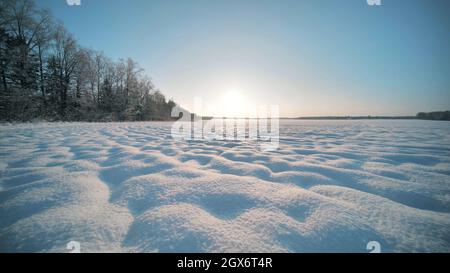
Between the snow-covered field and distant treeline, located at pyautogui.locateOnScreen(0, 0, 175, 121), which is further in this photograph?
distant treeline, located at pyautogui.locateOnScreen(0, 0, 175, 121)

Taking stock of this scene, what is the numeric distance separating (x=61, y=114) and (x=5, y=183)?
1844cm

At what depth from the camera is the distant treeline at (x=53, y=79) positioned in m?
11.1

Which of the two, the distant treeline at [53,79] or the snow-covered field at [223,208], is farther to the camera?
the distant treeline at [53,79]

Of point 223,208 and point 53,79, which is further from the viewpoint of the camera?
point 53,79

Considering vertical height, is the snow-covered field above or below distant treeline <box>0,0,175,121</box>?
below

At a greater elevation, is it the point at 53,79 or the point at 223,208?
the point at 53,79

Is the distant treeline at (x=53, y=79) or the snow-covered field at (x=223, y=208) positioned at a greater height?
the distant treeline at (x=53, y=79)

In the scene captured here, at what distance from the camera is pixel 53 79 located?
14.9 meters

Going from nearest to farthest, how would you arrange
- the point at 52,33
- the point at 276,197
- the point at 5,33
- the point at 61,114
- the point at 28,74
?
the point at 276,197, the point at 5,33, the point at 28,74, the point at 52,33, the point at 61,114

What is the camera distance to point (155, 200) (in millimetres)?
1299

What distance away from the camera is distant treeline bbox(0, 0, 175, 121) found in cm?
1109

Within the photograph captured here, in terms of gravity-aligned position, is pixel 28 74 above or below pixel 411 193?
above
